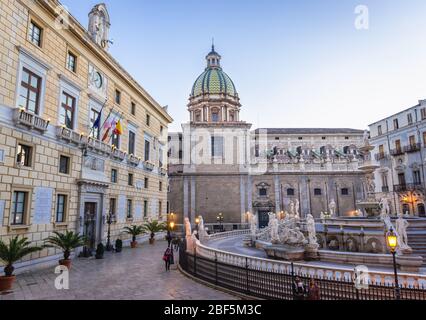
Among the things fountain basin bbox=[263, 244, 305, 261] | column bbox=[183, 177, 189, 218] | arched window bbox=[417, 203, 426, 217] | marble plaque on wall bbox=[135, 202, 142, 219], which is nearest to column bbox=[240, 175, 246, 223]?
column bbox=[183, 177, 189, 218]

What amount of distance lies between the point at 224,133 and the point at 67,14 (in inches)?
1142

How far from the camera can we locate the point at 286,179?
137ft

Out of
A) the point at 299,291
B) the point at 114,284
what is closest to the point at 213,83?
the point at 114,284

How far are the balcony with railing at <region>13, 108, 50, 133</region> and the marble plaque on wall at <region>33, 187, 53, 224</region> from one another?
10.3ft

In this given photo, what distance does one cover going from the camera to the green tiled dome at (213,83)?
156 feet

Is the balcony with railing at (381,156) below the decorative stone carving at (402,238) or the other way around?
the other way around

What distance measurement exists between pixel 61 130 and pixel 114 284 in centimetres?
931

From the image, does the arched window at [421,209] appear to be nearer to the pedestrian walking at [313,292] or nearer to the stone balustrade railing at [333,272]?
the stone balustrade railing at [333,272]

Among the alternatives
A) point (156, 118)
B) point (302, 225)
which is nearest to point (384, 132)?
point (302, 225)

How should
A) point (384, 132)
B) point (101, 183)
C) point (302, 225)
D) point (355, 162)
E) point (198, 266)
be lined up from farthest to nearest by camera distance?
1. point (355, 162)
2. point (384, 132)
3. point (302, 225)
4. point (101, 183)
5. point (198, 266)

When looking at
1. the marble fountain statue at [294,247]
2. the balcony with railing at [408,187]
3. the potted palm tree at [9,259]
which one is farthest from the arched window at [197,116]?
the potted palm tree at [9,259]

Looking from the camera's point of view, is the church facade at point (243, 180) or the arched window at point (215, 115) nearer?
the church facade at point (243, 180)

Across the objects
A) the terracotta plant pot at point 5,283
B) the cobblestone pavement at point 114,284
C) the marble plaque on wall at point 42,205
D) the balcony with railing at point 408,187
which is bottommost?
the cobblestone pavement at point 114,284
